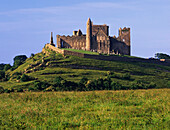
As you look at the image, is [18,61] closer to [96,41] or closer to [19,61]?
[19,61]

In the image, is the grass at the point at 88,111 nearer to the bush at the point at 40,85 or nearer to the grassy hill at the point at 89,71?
the bush at the point at 40,85

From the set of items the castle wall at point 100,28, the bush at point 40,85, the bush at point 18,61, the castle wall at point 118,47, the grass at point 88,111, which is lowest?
the bush at point 40,85

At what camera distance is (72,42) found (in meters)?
130

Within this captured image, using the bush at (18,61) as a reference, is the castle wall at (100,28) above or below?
above

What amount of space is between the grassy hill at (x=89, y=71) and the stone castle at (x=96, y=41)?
38.5 ft

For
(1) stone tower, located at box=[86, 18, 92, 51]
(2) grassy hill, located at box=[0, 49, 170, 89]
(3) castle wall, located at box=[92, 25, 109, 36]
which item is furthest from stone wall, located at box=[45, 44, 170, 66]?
(3) castle wall, located at box=[92, 25, 109, 36]

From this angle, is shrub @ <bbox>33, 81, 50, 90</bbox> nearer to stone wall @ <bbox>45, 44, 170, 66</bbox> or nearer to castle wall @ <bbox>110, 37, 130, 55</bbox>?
stone wall @ <bbox>45, 44, 170, 66</bbox>

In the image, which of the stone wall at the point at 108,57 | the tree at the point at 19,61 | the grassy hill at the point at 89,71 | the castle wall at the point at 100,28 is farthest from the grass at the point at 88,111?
the tree at the point at 19,61

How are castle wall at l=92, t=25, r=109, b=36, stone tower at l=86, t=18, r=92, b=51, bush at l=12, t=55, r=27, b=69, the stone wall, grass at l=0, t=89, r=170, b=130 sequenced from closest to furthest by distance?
grass at l=0, t=89, r=170, b=130, the stone wall, stone tower at l=86, t=18, r=92, b=51, castle wall at l=92, t=25, r=109, b=36, bush at l=12, t=55, r=27, b=69

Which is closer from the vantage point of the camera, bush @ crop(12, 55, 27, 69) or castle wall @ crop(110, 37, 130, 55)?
castle wall @ crop(110, 37, 130, 55)

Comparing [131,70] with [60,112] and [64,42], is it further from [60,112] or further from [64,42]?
[60,112]

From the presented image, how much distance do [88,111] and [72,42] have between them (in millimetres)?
107642

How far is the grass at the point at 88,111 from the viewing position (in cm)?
1933

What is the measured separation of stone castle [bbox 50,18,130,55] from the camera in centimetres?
12825
